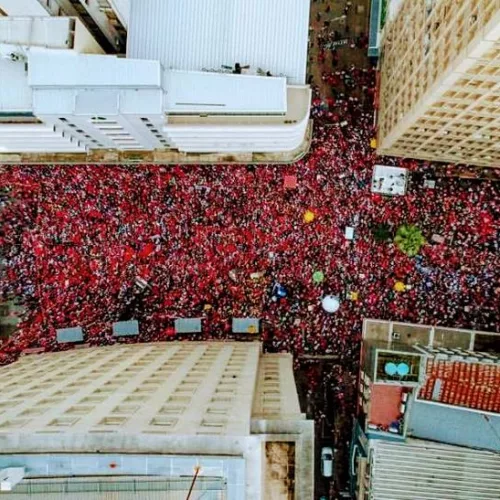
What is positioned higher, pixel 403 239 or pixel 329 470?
pixel 403 239

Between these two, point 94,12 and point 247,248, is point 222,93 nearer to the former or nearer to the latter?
point 94,12

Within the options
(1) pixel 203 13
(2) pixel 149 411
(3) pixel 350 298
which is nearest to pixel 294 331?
(3) pixel 350 298

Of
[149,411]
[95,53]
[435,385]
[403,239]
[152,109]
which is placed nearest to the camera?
[149,411]

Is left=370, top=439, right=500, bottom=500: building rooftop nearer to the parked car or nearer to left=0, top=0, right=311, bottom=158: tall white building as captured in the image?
the parked car

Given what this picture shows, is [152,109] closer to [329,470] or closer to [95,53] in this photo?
[95,53]

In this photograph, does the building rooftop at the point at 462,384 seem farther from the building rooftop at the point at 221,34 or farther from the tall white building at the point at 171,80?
the building rooftop at the point at 221,34

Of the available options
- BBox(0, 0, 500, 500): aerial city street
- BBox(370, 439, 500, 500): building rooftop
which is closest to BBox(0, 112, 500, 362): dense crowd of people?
BBox(0, 0, 500, 500): aerial city street

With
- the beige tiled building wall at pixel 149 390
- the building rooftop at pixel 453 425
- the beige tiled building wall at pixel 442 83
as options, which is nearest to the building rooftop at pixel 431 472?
the building rooftop at pixel 453 425
